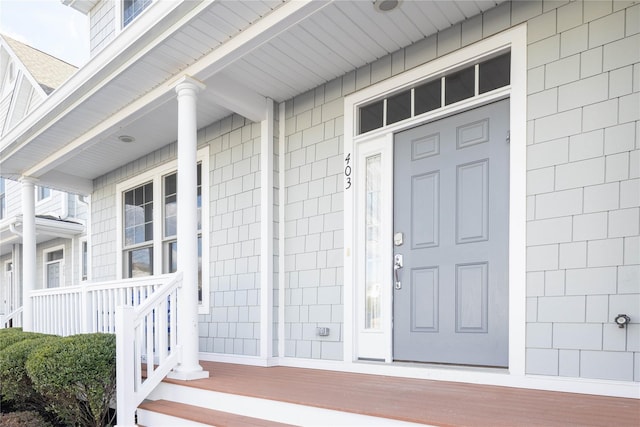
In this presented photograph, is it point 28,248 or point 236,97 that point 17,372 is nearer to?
point 236,97

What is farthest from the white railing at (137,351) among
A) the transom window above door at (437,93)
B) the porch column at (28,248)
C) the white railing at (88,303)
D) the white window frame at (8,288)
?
the white window frame at (8,288)

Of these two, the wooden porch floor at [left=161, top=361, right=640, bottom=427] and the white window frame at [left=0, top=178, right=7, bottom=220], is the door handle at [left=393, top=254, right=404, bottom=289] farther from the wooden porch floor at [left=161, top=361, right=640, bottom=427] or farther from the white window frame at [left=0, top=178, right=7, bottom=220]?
the white window frame at [left=0, top=178, right=7, bottom=220]

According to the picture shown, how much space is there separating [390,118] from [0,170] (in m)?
5.42

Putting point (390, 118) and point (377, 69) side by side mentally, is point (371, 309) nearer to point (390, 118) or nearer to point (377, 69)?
point (390, 118)

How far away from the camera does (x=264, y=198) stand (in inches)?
175

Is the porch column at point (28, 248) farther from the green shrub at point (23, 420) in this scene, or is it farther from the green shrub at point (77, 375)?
the green shrub at point (77, 375)

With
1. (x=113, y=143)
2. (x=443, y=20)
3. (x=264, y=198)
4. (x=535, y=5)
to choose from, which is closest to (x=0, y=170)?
(x=113, y=143)

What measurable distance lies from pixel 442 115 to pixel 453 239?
0.94 metres

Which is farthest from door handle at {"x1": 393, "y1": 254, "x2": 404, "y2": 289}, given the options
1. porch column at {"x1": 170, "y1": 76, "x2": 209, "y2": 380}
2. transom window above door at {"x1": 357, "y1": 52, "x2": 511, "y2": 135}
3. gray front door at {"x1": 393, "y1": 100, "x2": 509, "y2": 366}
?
porch column at {"x1": 170, "y1": 76, "x2": 209, "y2": 380}

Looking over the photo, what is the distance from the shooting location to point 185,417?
2.94 metres

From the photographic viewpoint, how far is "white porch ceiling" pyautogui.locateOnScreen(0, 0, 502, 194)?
3.20m

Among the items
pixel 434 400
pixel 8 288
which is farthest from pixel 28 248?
pixel 8 288

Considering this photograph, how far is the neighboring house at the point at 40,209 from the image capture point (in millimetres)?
8416

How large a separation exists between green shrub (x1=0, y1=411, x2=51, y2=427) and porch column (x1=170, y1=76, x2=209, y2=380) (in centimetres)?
124
